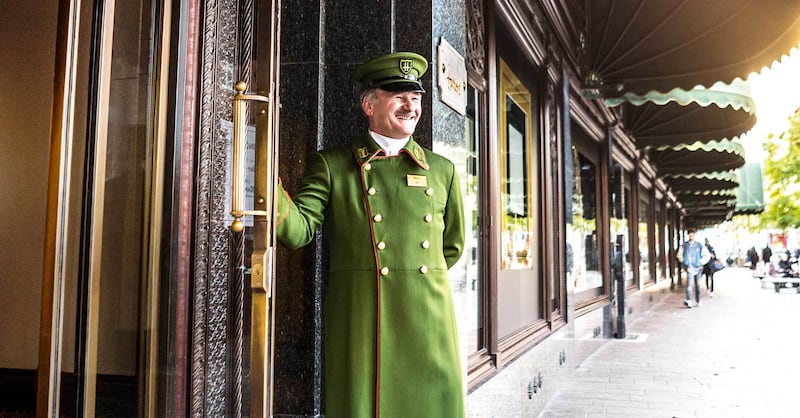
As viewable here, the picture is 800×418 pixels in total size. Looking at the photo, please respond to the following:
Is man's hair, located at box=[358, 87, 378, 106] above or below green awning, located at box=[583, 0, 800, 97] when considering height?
below

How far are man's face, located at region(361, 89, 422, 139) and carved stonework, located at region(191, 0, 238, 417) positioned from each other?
0.54 m

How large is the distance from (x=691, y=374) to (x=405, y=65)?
20.1 feet

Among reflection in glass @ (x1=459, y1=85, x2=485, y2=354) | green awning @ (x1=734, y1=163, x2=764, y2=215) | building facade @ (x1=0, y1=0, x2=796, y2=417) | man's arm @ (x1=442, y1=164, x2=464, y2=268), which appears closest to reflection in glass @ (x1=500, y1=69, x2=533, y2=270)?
reflection in glass @ (x1=459, y1=85, x2=485, y2=354)

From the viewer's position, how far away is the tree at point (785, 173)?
940 inches

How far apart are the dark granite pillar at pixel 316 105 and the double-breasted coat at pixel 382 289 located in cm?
24

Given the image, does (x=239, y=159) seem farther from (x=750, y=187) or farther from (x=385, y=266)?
(x=750, y=187)

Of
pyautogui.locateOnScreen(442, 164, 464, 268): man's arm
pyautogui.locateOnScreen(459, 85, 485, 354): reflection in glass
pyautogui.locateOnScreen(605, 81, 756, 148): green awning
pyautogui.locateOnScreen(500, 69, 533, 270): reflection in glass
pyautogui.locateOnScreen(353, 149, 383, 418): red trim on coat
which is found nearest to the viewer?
pyautogui.locateOnScreen(353, 149, 383, 418): red trim on coat

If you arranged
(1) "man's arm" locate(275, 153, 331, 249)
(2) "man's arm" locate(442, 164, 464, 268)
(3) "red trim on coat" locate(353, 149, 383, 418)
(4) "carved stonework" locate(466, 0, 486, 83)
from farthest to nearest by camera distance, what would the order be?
(4) "carved stonework" locate(466, 0, 486, 83) < (2) "man's arm" locate(442, 164, 464, 268) < (3) "red trim on coat" locate(353, 149, 383, 418) < (1) "man's arm" locate(275, 153, 331, 249)

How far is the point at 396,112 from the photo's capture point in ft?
8.20

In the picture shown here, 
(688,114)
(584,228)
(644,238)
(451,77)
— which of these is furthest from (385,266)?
(644,238)

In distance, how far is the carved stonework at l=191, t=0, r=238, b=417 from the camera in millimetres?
2240

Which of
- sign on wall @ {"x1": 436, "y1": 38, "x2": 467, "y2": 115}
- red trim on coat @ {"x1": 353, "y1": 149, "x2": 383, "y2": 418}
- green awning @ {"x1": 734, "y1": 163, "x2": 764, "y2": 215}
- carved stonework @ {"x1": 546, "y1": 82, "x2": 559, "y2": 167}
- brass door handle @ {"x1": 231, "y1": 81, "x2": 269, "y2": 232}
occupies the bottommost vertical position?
red trim on coat @ {"x1": 353, "y1": 149, "x2": 383, "y2": 418}

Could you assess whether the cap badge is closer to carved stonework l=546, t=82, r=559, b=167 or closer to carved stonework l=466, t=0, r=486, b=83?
carved stonework l=466, t=0, r=486, b=83

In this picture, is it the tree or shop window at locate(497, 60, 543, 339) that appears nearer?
shop window at locate(497, 60, 543, 339)
